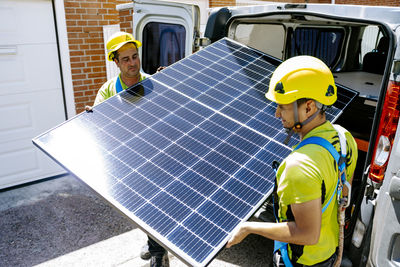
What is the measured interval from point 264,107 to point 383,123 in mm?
993

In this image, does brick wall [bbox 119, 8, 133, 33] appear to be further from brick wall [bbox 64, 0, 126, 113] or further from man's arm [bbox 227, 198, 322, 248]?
man's arm [bbox 227, 198, 322, 248]

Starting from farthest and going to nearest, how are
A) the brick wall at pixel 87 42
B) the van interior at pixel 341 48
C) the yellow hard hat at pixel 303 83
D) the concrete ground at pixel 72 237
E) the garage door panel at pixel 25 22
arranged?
the brick wall at pixel 87 42, the garage door panel at pixel 25 22, the van interior at pixel 341 48, the concrete ground at pixel 72 237, the yellow hard hat at pixel 303 83

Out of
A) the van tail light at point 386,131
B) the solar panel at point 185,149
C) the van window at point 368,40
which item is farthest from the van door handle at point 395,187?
the van window at point 368,40

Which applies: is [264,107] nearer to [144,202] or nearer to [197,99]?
[197,99]

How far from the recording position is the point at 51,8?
19.3 feet

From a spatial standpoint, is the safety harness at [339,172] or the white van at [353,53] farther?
the white van at [353,53]

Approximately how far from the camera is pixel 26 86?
5.85 m

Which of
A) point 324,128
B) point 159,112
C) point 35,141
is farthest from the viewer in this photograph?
point 159,112

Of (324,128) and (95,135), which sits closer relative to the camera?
(324,128)

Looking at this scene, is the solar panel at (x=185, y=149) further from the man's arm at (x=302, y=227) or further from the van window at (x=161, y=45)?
the van window at (x=161, y=45)

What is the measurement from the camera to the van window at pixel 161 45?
16.8ft

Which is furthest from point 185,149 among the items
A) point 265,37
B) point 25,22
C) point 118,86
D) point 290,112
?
point 25,22

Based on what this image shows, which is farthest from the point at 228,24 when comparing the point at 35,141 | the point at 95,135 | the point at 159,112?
the point at 35,141

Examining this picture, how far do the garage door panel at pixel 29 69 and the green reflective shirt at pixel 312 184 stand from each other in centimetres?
527
